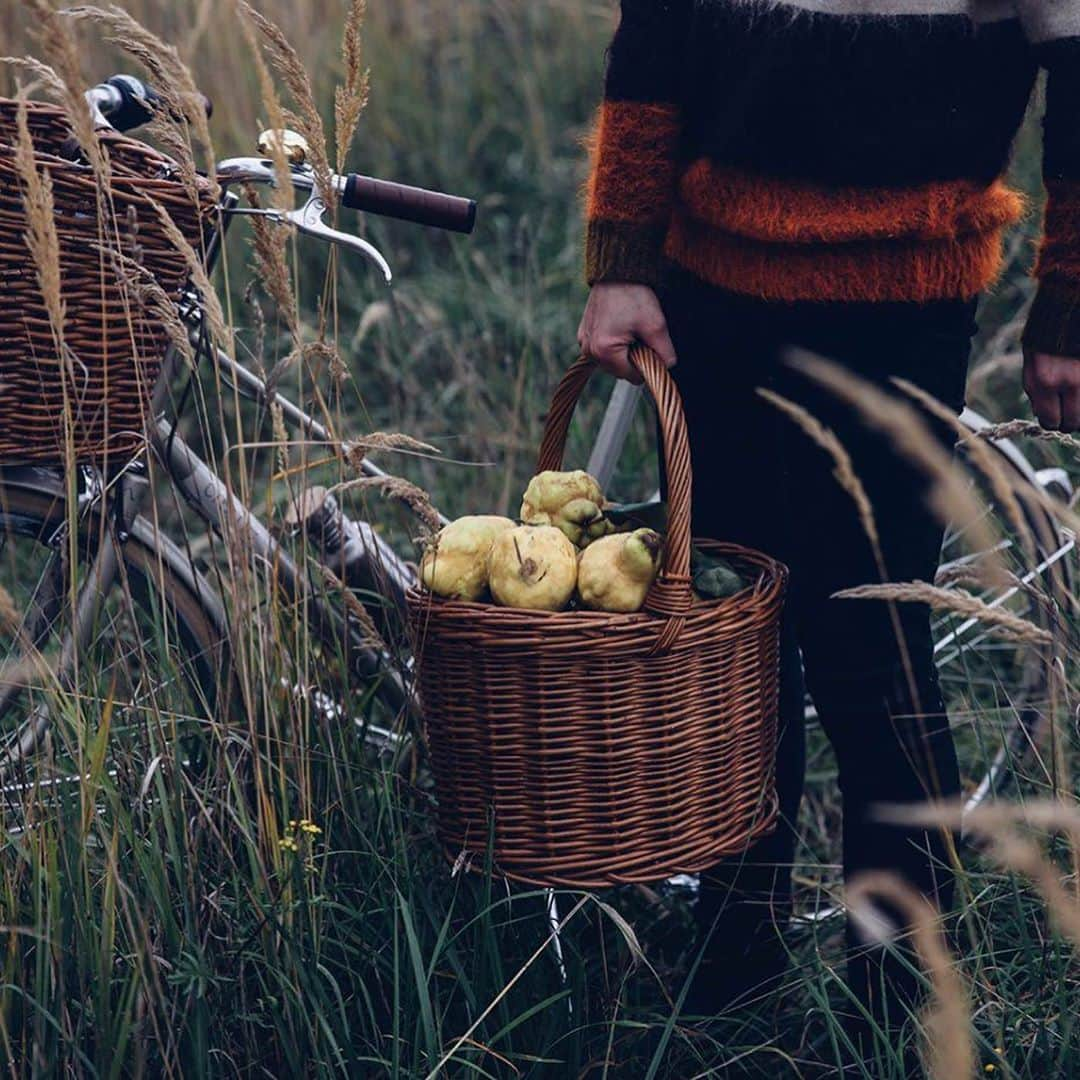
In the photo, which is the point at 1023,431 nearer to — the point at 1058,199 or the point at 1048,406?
the point at 1048,406

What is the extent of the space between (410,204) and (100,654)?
2.24 feet

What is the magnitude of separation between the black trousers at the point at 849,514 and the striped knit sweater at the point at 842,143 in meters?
0.05

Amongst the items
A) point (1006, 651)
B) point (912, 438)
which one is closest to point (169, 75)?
point (912, 438)

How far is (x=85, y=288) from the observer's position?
1.60m

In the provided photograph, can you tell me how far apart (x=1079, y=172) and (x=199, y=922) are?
126 cm

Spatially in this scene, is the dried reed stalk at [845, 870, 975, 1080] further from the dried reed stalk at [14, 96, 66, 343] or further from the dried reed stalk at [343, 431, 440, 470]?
the dried reed stalk at [14, 96, 66, 343]

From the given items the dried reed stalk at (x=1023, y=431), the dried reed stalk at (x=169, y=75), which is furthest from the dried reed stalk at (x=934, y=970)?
the dried reed stalk at (x=169, y=75)

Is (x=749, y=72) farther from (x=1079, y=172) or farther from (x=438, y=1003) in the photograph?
(x=438, y=1003)

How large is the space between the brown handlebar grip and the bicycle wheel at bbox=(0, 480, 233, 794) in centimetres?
48

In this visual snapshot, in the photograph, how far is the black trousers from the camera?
5.46ft

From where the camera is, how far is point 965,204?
1.61 meters

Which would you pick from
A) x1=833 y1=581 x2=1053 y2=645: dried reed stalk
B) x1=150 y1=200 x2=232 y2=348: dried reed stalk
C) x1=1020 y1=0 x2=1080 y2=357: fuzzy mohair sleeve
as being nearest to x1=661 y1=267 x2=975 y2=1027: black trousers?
x1=1020 y1=0 x2=1080 y2=357: fuzzy mohair sleeve

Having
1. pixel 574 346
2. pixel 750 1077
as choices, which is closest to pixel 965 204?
pixel 750 1077

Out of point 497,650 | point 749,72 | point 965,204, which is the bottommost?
point 497,650
